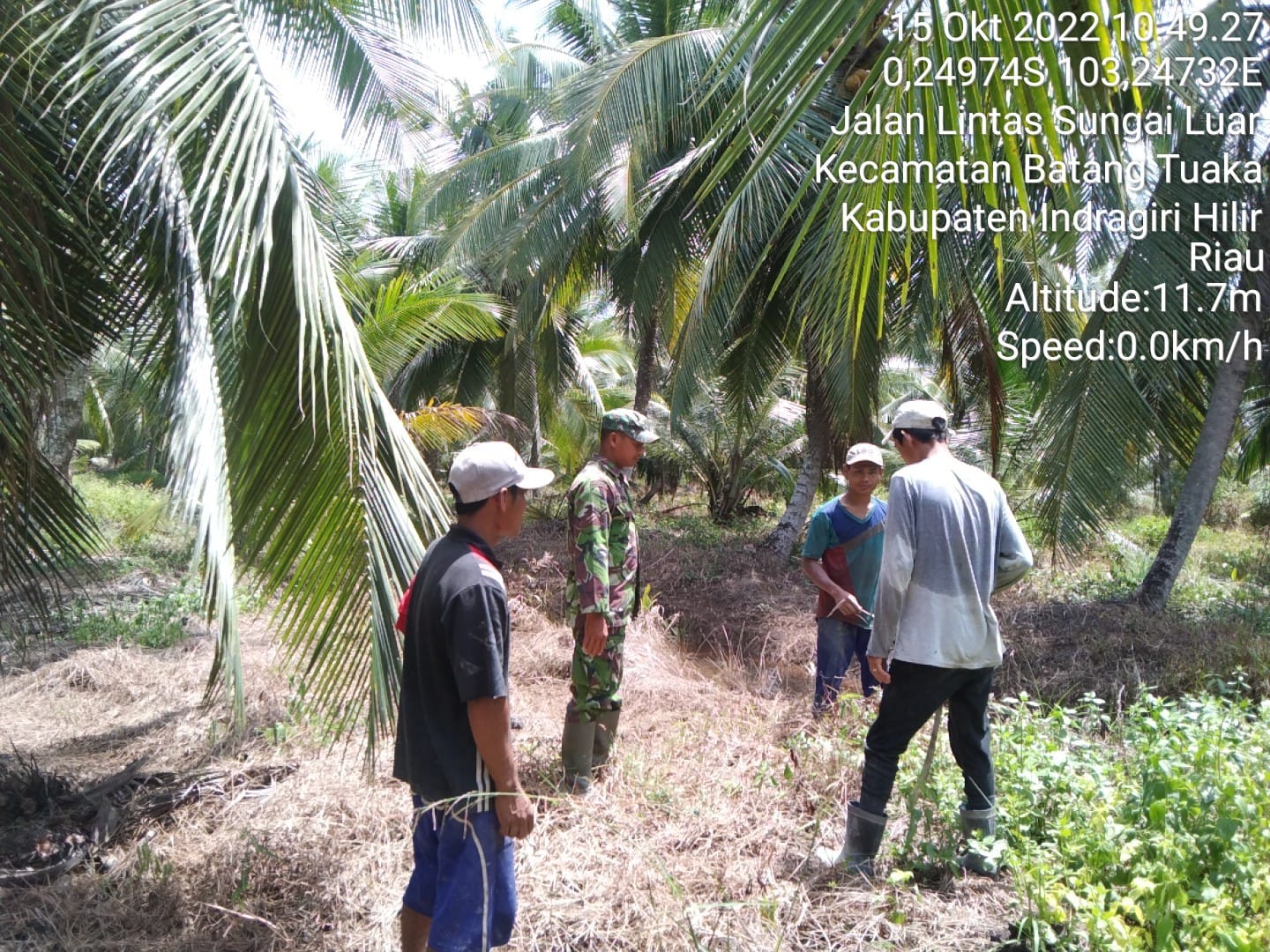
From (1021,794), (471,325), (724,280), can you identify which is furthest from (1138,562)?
(1021,794)

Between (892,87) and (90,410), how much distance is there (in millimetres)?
26416

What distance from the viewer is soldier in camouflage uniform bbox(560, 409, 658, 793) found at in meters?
4.04

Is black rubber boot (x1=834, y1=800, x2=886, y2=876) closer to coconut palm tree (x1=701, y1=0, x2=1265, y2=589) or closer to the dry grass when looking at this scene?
the dry grass

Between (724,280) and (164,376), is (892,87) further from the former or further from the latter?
(724,280)

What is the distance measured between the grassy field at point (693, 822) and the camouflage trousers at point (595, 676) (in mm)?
357

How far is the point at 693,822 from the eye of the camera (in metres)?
3.82

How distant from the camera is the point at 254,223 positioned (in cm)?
331

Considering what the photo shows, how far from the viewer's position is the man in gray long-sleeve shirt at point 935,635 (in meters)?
3.23

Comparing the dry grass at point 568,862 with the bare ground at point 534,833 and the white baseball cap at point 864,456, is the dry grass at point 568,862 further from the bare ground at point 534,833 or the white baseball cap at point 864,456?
the white baseball cap at point 864,456

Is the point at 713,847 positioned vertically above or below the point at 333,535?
below

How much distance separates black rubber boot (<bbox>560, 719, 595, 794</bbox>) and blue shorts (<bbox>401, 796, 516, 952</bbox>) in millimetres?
1555

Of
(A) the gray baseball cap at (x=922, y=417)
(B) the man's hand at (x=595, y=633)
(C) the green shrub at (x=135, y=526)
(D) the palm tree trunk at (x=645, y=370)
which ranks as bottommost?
(C) the green shrub at (x=135, y=526)

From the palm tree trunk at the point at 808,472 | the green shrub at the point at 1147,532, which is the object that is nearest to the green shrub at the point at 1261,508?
the green shrub at the point at 1147,532

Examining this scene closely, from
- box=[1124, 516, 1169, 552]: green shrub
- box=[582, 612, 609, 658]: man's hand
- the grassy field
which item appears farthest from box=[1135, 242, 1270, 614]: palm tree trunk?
box=[1124, 516, 1169, 552]: green shrub
